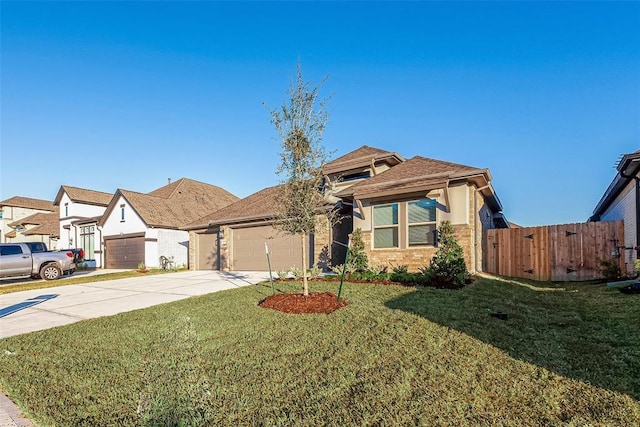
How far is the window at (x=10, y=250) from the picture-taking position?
1393cm

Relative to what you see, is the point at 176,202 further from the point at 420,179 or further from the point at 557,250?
the point at 557,250

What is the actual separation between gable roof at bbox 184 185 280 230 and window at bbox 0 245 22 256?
7.48 meters

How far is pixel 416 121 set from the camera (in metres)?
15.5

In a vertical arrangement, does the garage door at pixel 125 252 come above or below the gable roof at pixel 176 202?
below

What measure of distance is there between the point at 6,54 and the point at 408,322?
1363cm

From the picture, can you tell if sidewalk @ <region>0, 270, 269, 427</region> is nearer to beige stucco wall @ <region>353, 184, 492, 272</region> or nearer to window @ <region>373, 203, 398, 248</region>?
beige stucco wall @ <region>353, 184, 492, 272</region>

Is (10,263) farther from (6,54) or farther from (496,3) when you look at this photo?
(496,3)

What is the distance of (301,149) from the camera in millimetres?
7266

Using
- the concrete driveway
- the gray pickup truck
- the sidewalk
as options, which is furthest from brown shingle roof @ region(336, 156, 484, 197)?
the gray pickup truck

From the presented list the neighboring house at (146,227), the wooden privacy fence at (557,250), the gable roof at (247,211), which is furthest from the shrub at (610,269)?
the neighboring house at (146,227)

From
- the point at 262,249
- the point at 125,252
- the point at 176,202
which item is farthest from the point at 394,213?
the point at 125,252

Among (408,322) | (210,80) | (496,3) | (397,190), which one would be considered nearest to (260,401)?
(408,322)

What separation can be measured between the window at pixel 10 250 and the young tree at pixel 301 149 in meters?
14.2

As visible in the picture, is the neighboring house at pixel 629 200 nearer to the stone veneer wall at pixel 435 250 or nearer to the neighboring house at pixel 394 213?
the neighboring house at pixel 394 213
